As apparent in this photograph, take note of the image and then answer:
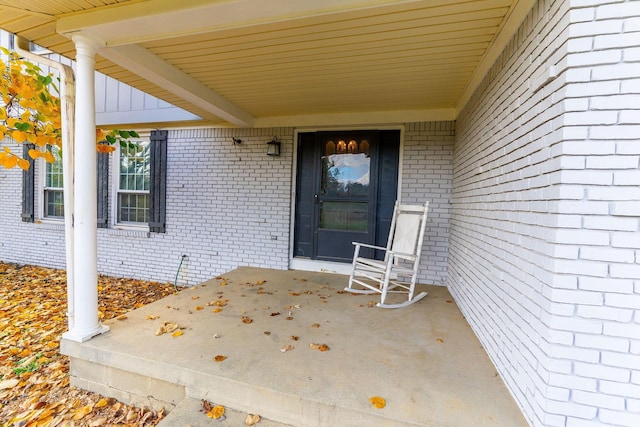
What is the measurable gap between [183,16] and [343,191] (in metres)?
2.75

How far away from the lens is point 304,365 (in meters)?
1.84

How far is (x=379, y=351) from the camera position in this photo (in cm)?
204

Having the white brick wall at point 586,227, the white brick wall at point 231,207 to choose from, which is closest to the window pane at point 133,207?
the white brick wall at point 231,207

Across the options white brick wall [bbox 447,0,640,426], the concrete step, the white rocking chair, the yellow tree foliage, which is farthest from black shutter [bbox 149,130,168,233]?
white brick wall [bbox 447,0,640,426]

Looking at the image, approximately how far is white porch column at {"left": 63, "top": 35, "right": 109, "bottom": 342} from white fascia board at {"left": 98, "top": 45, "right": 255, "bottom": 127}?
0.24 metres

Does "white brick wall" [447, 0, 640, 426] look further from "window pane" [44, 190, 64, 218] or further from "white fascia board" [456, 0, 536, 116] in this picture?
"window pane" [44, 190, 64, 218]

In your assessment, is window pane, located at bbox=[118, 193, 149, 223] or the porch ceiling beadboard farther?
window pane, located at bbox=[118, 193, 149, 223]

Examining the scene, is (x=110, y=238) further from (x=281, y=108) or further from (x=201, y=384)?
(x=201, y=384)

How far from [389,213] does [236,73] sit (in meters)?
2.49

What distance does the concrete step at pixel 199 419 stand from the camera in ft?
4.96

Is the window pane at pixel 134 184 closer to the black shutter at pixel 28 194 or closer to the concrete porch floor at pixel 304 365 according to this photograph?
the black shutter at pixel 28 194

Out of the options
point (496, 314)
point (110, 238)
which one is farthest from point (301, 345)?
point (110, 238)

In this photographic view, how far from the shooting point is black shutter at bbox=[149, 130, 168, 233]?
15.8 ft

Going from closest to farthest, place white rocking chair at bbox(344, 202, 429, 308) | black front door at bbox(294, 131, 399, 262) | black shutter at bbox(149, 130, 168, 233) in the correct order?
1. white rocking chair at bbox(344, 202, 429, 308)
2. black front door at bbox(294, 131, 399, 262)
3. black shutter at bbox(149, 130, 168, 233)
